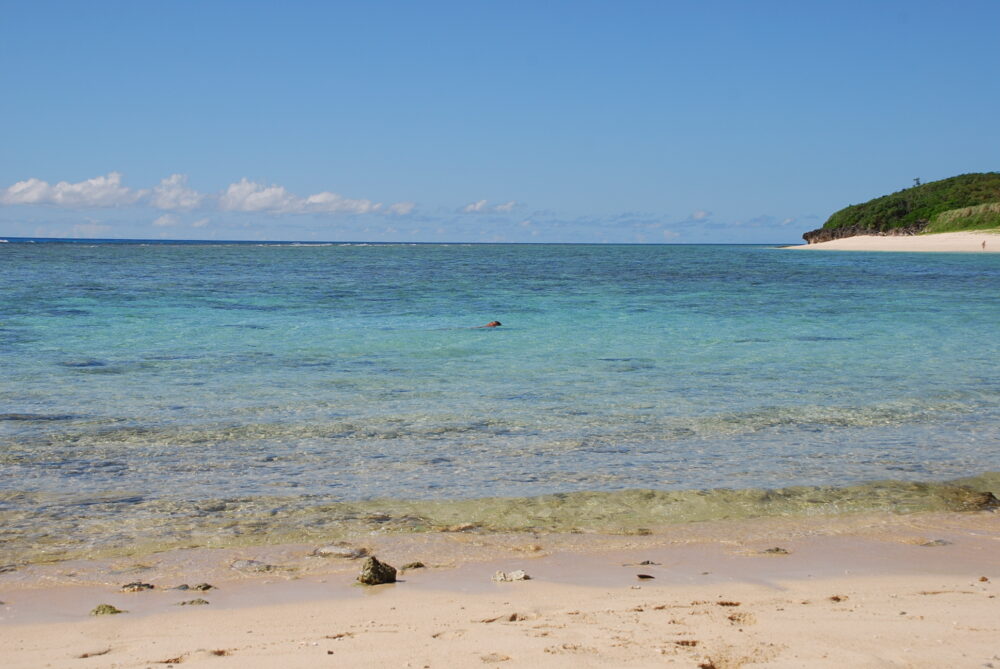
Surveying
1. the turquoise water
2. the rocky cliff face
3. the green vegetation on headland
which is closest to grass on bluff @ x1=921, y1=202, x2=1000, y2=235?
the green vegetation on headland

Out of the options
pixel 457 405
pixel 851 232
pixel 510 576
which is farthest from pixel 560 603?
pixel 851 232

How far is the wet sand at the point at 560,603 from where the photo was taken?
4082 mm

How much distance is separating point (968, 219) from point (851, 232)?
900 inches

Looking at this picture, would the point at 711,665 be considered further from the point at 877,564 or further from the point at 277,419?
the point at 277,419

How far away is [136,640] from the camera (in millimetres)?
4336

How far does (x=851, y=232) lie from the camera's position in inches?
5138

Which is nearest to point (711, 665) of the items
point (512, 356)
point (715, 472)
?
point (715, 472)

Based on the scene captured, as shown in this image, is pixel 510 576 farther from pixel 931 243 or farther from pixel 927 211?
pixel 927 211

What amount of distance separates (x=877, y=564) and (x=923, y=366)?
403 inches

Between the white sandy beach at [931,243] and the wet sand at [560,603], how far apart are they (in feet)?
302

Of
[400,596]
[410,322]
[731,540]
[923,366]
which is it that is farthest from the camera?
[410,322]

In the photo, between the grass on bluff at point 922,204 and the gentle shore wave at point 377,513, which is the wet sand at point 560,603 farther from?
the grass on bluff at point 922,204

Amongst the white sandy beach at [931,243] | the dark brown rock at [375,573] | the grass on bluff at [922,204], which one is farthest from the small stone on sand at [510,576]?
the grass on bluff at [922,204]

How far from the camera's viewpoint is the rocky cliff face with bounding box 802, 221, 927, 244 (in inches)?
4673
